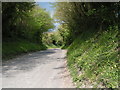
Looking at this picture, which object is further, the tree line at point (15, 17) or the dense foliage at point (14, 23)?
the tree line at point (15, 17)

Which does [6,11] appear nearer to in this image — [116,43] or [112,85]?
[116,43]

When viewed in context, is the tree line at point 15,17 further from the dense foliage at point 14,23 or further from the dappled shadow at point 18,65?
the dappled shadow at point 18,65

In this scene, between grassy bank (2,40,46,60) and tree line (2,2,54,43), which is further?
tree line (2,2,54,43)

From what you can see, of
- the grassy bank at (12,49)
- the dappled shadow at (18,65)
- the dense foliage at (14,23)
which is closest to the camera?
the dappled shadow at (18,65)

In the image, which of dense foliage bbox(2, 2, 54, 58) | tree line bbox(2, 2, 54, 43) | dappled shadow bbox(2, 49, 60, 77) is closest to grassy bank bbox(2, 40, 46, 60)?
dense foliage bbox(2, 2, 54, 58)

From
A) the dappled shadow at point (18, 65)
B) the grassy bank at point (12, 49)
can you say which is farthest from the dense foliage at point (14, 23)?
the dappled shadow at point (18, 65)

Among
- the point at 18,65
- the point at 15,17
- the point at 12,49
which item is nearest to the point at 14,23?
the point at 15,17

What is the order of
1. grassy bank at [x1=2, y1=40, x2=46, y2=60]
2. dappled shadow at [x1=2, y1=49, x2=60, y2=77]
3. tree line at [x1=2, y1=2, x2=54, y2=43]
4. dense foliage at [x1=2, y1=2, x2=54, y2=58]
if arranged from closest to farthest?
dappled shadow at [x1=2, y1=49, x2=60, y2=77] → grassy bank at [x1=2, y1=40, x2=46, y2=60] → dense foliage at [x1=2, y1=2, x2=54, y2=58] → tree line at [x1=2, y1=2, x2=54, y2=43]

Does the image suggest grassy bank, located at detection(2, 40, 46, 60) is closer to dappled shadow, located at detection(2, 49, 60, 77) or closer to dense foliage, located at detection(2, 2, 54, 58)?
dense foliage, located at detection(2, 2, 54, 58)

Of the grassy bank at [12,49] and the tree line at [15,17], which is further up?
the tree line at [15,17]

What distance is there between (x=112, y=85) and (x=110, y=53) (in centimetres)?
158

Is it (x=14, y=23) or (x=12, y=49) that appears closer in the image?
(x=12, y=49)

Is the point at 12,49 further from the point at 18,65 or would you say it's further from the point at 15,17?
the point at 18,65

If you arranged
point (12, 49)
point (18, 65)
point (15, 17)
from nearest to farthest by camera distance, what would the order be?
point (18, 65)
point (12, 49)
point (15, 17)
